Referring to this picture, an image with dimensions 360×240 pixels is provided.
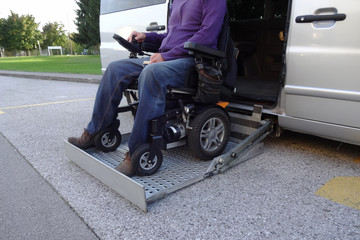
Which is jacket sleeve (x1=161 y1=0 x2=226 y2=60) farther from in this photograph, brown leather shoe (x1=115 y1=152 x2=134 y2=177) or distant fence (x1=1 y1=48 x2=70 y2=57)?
distant fence (x1=1 y1=48 x2=70 y2=57)

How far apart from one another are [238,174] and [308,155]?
82 centimetres

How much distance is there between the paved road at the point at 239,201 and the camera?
1553mm

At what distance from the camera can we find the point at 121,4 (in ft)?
11.9

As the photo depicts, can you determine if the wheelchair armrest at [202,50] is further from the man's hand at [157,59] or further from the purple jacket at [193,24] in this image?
the man's hand at [157,59]

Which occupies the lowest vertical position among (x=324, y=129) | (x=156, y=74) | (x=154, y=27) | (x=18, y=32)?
(x=324, y=129)

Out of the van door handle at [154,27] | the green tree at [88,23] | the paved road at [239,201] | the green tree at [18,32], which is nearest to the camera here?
the paved road at [239,201]

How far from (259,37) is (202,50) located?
8.81 ft

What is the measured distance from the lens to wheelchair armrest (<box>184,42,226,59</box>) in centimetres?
197

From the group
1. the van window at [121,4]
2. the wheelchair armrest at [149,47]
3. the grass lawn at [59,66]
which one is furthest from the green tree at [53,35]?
the wheelchair armrest at [149,47]

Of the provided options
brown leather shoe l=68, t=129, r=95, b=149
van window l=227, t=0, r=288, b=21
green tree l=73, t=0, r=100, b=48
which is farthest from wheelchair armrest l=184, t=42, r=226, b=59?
green tree l=73, t=0, r=100, b=48

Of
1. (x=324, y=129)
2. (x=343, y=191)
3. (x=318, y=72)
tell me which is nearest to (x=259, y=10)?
(x=318, y=72)

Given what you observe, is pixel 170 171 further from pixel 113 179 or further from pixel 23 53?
pixel 23 53

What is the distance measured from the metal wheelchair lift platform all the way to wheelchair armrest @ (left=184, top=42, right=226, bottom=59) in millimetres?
773

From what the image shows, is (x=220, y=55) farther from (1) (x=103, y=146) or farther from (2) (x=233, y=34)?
(2) (x=233, y=34)
